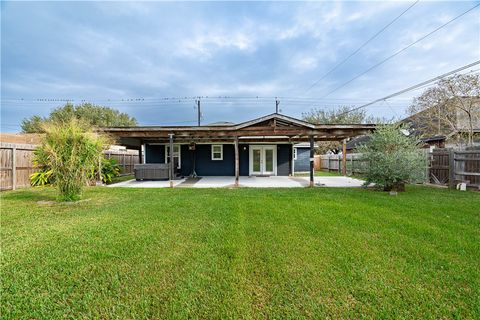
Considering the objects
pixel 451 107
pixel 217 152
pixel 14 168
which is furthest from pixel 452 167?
pixel 14 168

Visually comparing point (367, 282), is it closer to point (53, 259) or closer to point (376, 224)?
point (376, 224)

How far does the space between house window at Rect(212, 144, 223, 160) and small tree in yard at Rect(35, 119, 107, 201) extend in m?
8.34

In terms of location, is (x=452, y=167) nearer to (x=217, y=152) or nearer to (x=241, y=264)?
(x=241, y=264)

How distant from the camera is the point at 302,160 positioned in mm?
18359

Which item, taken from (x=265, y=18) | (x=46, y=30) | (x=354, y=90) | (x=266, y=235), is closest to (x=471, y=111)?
(x=354, y=90)

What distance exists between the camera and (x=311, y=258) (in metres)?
2.94

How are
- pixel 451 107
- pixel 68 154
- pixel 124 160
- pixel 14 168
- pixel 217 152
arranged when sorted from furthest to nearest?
1. pixel 451 107
2. pixel 124 160
3. pixel 217 152
4. pixel 14 168
5. pixel 68 154

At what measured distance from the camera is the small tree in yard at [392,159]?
7.74 meters

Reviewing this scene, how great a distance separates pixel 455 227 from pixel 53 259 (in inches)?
251

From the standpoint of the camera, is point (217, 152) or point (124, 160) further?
point (124, 160)

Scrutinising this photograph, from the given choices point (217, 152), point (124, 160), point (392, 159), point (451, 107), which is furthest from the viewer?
point (451, 107)

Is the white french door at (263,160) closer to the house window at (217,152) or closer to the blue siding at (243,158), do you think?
the blue siding at (243,158)

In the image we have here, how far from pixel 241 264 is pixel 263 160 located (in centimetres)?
1218

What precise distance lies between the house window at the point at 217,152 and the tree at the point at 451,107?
13.0 meters
